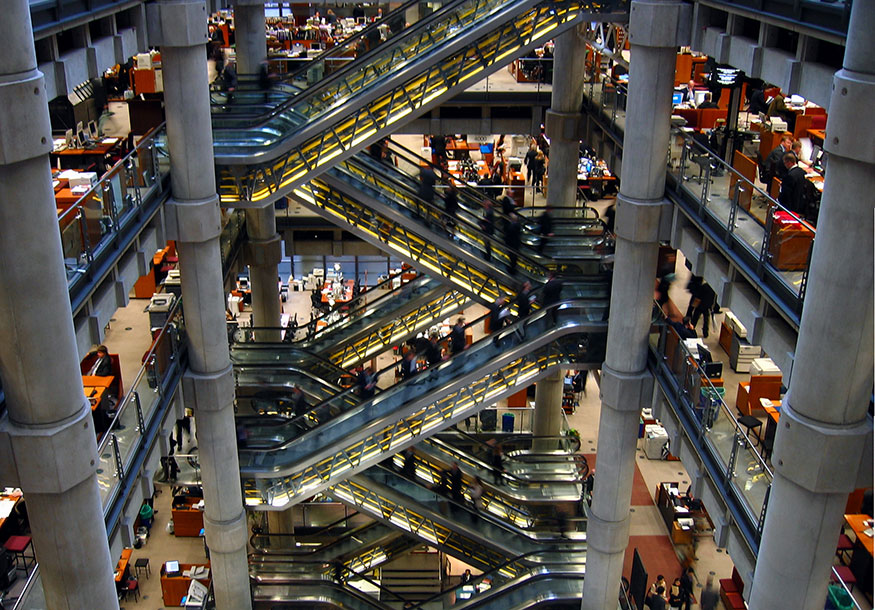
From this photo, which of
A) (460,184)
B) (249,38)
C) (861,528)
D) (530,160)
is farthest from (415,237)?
(530,160)

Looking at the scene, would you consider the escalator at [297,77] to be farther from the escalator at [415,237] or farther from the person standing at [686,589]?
the person standing at [686,589]

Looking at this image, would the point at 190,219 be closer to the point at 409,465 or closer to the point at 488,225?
the point at 488,225

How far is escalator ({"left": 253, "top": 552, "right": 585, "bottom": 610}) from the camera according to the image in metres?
14.9

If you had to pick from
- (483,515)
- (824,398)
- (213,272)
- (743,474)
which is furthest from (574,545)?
(824,398)

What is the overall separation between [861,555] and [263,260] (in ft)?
39.6

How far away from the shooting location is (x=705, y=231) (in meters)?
10.3

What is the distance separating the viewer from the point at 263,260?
18484 mm

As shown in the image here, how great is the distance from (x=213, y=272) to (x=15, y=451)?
493cm

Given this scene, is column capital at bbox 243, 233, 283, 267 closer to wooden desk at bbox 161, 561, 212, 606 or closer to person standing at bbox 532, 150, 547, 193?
wooden desk at bbox 161, 561, 212, 606

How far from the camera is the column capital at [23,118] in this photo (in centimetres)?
627

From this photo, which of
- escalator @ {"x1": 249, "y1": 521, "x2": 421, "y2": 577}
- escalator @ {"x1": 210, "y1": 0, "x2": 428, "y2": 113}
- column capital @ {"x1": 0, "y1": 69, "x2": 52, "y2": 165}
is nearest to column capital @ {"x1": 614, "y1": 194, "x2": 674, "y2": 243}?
escalator @ {"x1": 210, "y1": 0, "x2": 428, "y2": 113}

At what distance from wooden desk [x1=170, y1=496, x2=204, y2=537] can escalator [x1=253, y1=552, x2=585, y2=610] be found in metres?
3.14

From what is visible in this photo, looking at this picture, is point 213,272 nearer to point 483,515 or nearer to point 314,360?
point 314,360


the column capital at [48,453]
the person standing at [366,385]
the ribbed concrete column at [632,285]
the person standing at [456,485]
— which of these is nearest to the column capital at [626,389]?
the ribbed concrete column at [632,285]
